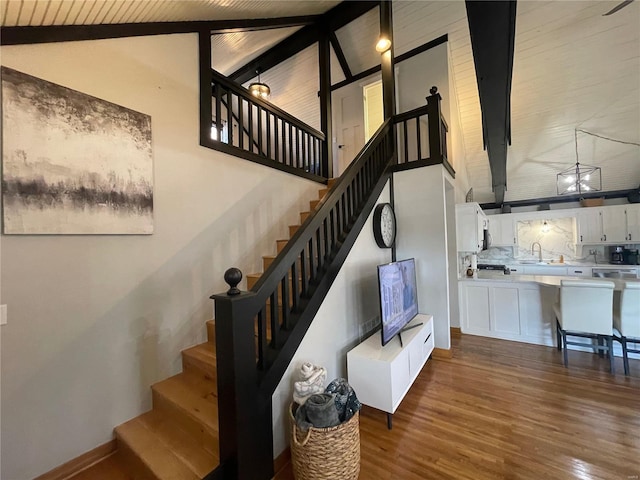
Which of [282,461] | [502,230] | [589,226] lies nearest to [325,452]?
[282,461]

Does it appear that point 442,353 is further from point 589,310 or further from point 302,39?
point 302,39

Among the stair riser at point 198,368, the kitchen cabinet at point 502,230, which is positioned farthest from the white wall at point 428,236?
the kitchen cabinet at point 502,230

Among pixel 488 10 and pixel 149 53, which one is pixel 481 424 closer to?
pixel 488 10

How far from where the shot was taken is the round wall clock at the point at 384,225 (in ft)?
9.77

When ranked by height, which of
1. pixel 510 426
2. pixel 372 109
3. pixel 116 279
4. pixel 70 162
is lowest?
pixel 510 426

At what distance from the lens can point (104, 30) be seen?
185cm

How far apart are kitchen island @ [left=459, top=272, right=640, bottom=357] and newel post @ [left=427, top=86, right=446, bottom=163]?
6.90ft

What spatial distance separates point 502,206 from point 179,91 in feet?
25.1

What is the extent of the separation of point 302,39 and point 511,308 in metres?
5.36

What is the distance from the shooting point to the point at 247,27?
118 inches

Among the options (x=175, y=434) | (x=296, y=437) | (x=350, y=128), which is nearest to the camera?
(x=296, y=437)

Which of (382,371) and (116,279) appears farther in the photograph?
(382,371)

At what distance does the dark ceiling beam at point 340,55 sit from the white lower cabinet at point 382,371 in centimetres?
473

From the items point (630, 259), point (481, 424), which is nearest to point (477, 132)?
point (630, 259)
